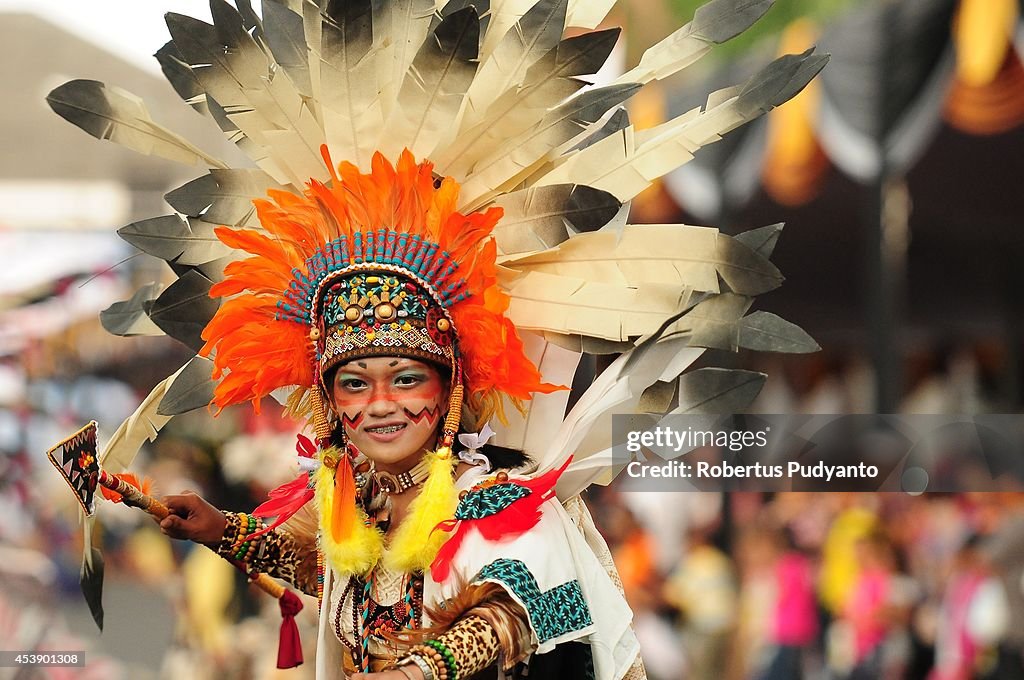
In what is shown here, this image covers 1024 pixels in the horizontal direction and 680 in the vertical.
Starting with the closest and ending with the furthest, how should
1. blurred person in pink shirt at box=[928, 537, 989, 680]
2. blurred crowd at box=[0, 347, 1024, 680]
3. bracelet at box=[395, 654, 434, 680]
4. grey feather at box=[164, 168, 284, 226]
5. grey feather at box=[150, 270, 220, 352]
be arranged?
1. bracelet at box=[395, 654, 434, 680]
2. grey feather at box=[164, 168, 284, 226]
3. grey feather at box=[150, 270, 220, 352]
4. blurred person in pink shirt at box=[928, 537, 989, 680]
5. blurred crowd at box=[0, 347, 1024, 680]

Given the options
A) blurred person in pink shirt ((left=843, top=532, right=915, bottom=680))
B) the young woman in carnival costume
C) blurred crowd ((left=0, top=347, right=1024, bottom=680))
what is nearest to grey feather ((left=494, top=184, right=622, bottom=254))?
the young woman in carnival costume

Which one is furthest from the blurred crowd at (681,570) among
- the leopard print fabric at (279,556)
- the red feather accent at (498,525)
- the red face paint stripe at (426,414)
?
the red feather accent at (498,525)

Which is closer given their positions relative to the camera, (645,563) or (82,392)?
(645,563)

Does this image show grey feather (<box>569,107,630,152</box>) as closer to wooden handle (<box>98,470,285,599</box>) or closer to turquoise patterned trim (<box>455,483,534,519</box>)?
turquoise patterned trim (<box>455,483,534,519</box>)

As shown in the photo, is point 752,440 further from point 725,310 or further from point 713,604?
point 725,310

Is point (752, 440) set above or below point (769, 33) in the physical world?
below

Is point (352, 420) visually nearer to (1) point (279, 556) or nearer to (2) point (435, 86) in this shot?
(1) point (279, 556)

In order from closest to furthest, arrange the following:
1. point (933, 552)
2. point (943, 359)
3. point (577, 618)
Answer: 1. point (577, 618)
2. point (933, 552)
3. point (943, 359)

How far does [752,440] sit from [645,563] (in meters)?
0.89

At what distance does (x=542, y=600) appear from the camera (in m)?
2.47

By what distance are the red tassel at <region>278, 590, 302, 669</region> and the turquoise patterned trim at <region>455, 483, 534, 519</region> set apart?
818mm

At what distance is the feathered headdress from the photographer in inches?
105

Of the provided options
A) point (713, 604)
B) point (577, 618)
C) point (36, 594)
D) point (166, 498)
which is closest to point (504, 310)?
point (577, 618)

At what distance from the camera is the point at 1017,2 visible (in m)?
6.25
